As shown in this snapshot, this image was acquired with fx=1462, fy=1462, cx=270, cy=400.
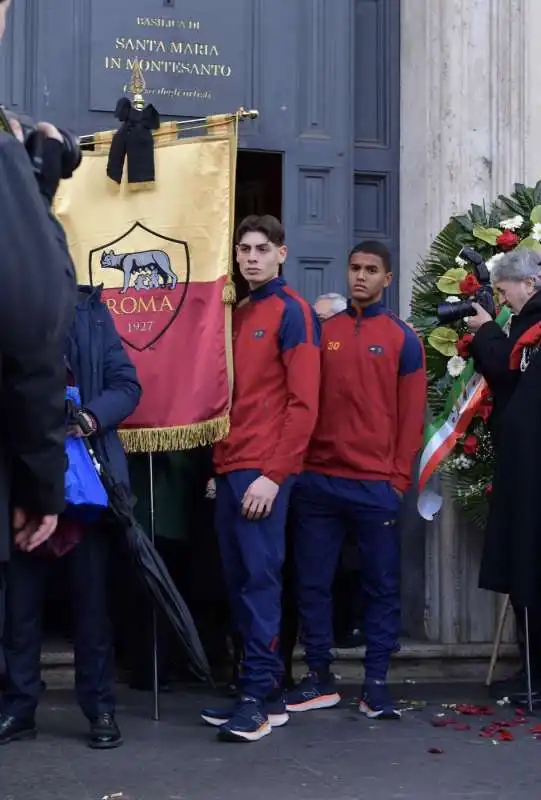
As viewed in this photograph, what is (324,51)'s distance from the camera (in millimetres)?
7699

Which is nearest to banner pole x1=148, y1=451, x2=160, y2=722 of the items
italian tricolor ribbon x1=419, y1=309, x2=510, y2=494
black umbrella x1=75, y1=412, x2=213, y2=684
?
black umbrella x1=75, y1=412, x2=213, y2=684

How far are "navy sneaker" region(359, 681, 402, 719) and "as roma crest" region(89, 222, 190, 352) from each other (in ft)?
5.74

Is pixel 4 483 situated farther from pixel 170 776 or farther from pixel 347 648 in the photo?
pixel 347 648

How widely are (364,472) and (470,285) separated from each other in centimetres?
116

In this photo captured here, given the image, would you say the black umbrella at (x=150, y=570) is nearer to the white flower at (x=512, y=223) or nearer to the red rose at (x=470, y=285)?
the red rose at (x=470, y=285)

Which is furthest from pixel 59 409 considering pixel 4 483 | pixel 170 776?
pixel 170 776

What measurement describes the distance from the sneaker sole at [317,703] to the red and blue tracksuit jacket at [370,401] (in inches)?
38.0

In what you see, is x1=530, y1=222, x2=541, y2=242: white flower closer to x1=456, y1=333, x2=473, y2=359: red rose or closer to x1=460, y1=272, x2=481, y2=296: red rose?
x1=460, y1=272, x2=481, y2=296: red rose

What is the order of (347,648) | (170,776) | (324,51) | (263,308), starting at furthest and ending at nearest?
(324,51) → (347,648) → (263,308) → (170,776)

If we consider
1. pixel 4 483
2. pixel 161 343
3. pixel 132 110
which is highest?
pixel 132 110

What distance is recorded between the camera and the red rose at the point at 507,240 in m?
6.93

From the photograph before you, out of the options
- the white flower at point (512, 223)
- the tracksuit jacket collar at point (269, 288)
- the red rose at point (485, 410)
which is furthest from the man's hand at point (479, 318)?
the tracksuit jacket collar at point (269, 288)

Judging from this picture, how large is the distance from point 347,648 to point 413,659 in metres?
0.36

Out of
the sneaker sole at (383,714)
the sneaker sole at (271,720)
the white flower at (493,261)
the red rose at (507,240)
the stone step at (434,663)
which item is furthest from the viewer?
the stone step at (434,663)
